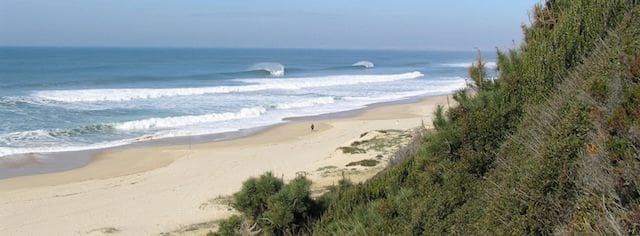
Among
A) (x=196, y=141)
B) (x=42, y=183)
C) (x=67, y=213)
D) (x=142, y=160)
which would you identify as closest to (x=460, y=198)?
(x=67, y=213)

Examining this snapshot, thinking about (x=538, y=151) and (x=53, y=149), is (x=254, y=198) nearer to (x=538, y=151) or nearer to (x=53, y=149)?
(x=538, y=151)

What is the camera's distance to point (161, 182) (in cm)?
1620

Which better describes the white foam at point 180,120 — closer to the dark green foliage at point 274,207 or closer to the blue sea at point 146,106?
the blue sea at point 146,106

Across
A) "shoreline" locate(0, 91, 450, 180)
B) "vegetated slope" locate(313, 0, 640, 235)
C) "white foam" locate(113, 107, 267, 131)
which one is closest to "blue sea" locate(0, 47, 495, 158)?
"white foam" locate(113, 107, 267, 131)

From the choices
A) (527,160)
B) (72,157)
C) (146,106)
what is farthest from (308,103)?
(527,160)

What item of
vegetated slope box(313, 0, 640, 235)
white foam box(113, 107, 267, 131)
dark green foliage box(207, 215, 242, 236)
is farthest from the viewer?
white foam box(113, 107, 267, 131)

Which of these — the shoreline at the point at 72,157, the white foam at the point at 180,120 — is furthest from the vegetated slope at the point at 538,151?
the white foam at the point at 180,120

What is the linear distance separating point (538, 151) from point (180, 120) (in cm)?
2399

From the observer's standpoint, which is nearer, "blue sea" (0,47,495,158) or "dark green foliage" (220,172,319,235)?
"dark green foliage" (220,172,319,235)

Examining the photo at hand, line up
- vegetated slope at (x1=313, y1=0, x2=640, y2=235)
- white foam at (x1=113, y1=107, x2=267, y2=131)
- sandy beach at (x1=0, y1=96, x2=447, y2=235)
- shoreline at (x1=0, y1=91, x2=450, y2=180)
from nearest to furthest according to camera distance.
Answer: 1. vegetated slope at (x1=313, y1=0, x2=640, y2=235)
2. sandy beach at (x1=0, y1=96, x2=447, y2=235)
3. shoreline at (x1=0, y1=91, x2=450, y2=180)
4. white foam at (x1=113, y1=107, x2=267, y2=131)

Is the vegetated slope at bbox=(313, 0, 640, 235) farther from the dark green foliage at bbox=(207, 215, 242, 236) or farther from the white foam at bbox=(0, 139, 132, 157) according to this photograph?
the white foam at bbox=(0, 139, 132, 157)

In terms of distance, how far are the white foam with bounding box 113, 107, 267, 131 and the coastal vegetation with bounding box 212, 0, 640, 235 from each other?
19.2 metres

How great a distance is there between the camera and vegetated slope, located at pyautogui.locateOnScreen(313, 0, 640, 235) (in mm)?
3941

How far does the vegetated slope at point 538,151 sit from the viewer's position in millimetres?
3941
